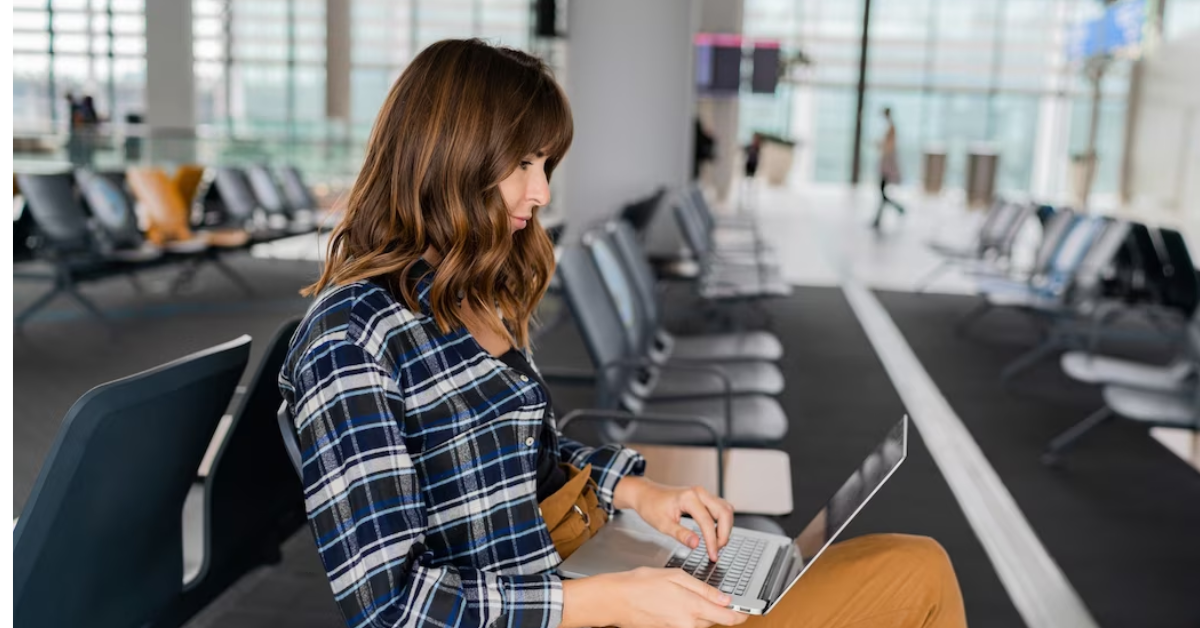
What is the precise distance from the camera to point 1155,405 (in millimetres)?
3643

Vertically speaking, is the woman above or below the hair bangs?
below

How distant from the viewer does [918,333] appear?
7203 mm

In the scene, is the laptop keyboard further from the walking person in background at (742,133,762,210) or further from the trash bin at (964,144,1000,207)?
the trash bin at (964,144,1000,207)

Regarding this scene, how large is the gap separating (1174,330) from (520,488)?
234 inches

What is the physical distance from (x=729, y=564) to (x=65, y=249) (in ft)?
9.20

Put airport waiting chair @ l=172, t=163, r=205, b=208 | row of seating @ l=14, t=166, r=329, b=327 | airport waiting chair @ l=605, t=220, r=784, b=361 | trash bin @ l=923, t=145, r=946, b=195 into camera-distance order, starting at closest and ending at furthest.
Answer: row of seating @ l=14, t=166, r=329, b=327 < airport waiting chair @ l=605, t=220, r=784, b=361 < airport waiting chair @ l=172, t=163, r=205, b=208 < trash bin @ l=923, t=145, r=946, b=195

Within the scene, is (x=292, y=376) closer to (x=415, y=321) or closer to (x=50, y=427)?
(x=415, y=321)

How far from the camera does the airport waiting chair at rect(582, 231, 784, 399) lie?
133 inches

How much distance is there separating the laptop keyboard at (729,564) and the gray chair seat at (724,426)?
1.23 meters

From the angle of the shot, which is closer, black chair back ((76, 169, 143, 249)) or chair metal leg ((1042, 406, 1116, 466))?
black chair back ((76, 169, 143, 249))

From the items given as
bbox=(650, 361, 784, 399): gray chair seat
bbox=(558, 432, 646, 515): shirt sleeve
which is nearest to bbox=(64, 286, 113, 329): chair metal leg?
bbox=(650, 361, 784, 399): gray chair seat

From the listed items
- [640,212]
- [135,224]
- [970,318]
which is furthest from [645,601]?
[970,318]

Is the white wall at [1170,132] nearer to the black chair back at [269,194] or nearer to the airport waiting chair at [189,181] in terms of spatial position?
the black chair back at [269,194]

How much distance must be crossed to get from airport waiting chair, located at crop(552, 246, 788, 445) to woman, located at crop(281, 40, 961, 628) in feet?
4.69
